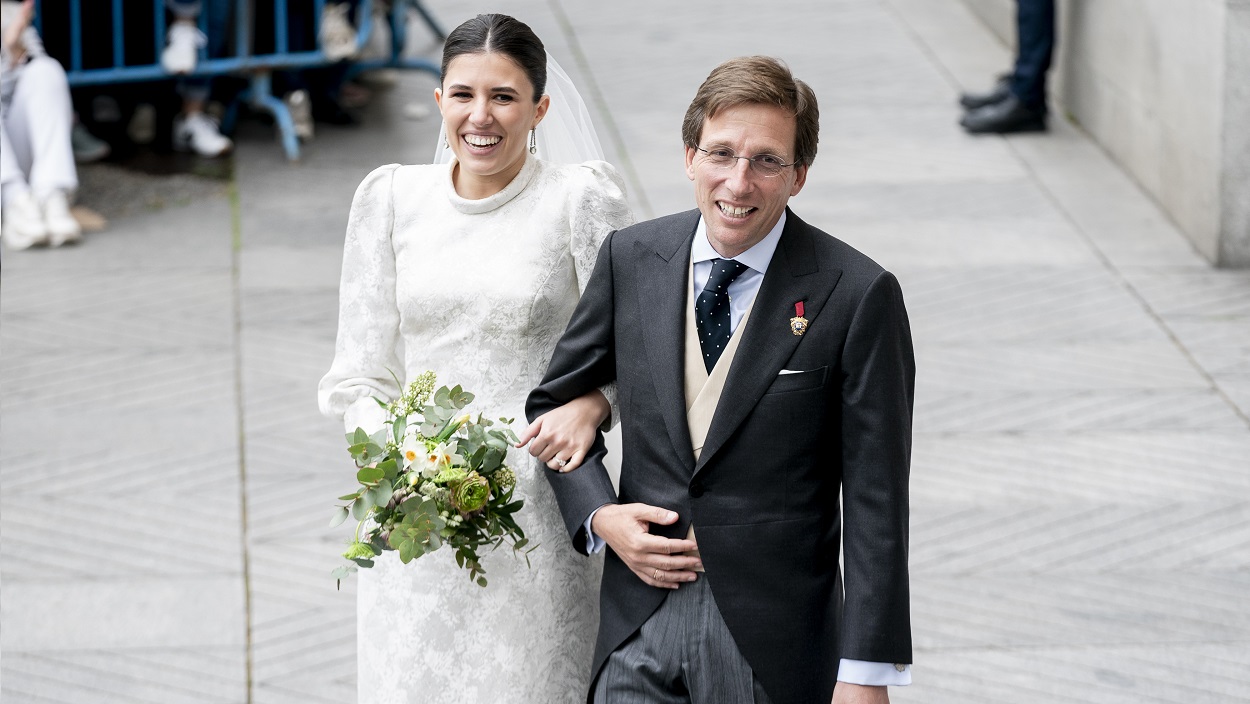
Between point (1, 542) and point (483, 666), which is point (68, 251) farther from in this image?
point (483, 666)

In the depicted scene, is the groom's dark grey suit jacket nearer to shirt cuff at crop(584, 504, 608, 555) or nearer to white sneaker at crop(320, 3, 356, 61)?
shirt cuff at crop(584, 504, 608, 555)

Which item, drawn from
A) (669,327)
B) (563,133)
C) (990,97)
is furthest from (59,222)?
(669,327)

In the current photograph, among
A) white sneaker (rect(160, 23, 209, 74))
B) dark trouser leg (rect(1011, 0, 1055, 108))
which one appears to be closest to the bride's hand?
white sneaker (rect(160, 23, 209, 74))

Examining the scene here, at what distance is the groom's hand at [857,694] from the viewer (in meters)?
3.06

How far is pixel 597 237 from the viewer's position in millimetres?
3578

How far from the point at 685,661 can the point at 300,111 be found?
25.5ft

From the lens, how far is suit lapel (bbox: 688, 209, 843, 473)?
3082 mm

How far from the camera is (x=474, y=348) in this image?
11.8 ft

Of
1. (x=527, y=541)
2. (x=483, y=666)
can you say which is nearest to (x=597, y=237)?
(x=527, y=541)

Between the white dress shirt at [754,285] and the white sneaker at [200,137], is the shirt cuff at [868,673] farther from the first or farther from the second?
the white sneaker at [200,137]

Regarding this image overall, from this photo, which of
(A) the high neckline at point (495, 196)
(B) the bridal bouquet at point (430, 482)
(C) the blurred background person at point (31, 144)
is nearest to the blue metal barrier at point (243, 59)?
(C) the blurred background person at point (31, 144)

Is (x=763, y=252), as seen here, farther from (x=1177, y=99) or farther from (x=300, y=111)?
(x=300, y=111)

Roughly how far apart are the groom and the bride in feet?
1.01

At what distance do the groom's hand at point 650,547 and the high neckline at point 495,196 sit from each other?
77 centimetres
